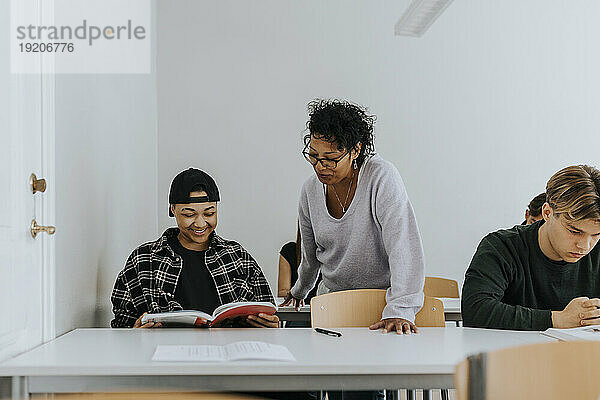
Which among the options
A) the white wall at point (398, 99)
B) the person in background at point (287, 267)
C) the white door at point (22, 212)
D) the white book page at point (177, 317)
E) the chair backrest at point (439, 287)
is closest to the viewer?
the white door at point (22, 212)

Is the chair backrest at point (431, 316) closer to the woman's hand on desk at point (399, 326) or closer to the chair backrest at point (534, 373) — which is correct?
the woman's hand on desk at point (399, 326)

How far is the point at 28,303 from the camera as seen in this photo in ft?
6.58

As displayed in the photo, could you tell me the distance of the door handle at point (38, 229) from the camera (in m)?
2.02

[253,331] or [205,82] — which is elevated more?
[205,82]

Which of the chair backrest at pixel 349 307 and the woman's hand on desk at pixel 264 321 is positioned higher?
the chair backrest at pixel 349 307

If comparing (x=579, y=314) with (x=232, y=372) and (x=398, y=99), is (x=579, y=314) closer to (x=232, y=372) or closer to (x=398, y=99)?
(x=232, y=372)

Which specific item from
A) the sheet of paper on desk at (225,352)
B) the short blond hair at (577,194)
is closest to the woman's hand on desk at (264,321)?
the sheet of paper on desk at (225,352)

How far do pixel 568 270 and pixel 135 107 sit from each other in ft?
8.16

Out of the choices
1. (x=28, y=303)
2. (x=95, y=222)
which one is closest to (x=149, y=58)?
(x=95, y=222)

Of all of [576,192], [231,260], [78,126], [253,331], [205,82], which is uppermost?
[205,82]

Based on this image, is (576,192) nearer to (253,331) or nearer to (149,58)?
(253,331)

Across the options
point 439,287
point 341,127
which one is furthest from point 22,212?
point 439,287

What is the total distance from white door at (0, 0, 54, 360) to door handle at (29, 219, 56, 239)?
0.02 m

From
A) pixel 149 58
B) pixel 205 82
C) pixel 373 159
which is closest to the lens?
pixel 373 159
